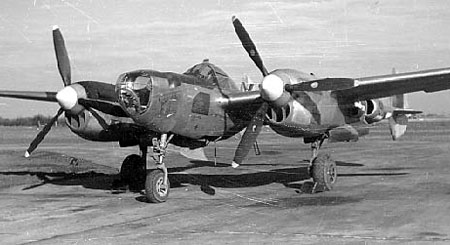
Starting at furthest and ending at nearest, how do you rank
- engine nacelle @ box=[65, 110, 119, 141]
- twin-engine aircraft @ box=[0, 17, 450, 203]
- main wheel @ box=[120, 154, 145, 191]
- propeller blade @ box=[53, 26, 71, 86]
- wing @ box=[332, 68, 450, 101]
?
main wheel @ box=[120, 154, 145, 191], propeller blade @ box=[53, 26, 71, 86], engine nacelle @ box=[65, 110, 119, 141], wing @ box=[332, 68, 450, 101], twin-engine aircraft @ box=[0, 17, 450, 203]

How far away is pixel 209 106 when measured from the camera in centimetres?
1395

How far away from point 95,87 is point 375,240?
8.84 metres

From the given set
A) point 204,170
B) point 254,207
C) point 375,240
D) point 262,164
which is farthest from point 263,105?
point 262,164

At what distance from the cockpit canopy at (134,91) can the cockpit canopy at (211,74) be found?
204 cm

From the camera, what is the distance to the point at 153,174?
13.1 meters

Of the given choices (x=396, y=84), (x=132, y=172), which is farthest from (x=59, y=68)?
(x=396, y=84)

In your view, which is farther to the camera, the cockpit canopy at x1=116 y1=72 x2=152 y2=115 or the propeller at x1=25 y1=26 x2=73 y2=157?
the propeller at x1=25 y1=26 x2=73 y2=157

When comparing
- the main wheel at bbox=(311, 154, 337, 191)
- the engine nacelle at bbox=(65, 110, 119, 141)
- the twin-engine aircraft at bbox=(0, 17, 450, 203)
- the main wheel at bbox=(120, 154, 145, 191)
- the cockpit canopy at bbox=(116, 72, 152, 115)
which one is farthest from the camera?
the main wheel at bbox=(120, 154, 145, 191)

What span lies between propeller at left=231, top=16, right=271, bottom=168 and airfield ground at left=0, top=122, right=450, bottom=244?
1.11m

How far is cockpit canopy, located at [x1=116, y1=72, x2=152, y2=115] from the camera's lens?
40.7ft

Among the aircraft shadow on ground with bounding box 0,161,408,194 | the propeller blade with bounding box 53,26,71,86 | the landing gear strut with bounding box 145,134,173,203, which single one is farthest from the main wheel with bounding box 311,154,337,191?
the propeller blade with bounding box 53,26,71,86

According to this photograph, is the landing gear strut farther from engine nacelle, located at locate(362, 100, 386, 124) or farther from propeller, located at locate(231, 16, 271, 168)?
engine nacelle, located at locate(362, 100, 386, 124)

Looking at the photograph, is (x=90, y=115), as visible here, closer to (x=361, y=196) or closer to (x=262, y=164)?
(x=361, y=196)

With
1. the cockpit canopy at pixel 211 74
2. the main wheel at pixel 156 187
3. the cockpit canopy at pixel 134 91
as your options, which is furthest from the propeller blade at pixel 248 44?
the main wheel at pixel 156 187
